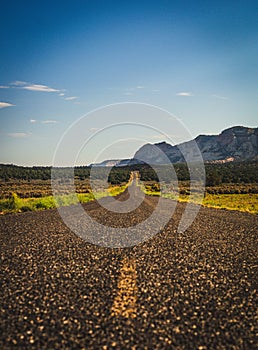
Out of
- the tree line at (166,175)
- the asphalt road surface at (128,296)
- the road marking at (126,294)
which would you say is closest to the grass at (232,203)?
the asphalt road surface at (128,296)

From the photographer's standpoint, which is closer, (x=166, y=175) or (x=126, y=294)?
(x=126, y=294)

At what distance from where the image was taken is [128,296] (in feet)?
28.5

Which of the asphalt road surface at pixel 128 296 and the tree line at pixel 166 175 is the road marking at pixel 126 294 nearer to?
the asphalt road surface at pixel 128 296

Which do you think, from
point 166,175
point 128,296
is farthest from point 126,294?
point 166,175

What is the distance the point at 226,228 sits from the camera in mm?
21516

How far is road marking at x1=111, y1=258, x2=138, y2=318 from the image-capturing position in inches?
301

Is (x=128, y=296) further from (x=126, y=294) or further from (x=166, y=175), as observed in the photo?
(x=166, y=175)

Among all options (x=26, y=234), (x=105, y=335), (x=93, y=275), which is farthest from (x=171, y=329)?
(x=26, y=234)

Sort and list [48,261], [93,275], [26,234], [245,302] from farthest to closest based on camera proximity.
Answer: [26,234] → [48,261] → [93,275] → [245,302]

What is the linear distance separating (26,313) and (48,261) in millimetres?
4664

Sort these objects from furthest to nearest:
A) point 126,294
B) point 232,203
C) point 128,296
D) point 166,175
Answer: point 166,175 → point 232,203 → point 126,294 → point 128,296

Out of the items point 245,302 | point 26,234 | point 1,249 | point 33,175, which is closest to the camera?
point 245,302

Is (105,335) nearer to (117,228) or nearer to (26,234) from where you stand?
(26,234)

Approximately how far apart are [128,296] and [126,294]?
0.16 metres
